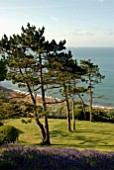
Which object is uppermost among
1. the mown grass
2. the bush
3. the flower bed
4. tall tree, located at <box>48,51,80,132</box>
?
tall tree, located at <box>48,51,80,132</box>

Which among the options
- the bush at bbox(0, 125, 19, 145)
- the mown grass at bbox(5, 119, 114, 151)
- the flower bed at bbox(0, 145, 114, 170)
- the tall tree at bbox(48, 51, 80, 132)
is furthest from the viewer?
the mown grass at bbox(5, 119, 114, 151)

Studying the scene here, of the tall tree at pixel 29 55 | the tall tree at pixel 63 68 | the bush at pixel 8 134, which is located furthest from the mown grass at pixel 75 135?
the tall tree at pixel 63 68

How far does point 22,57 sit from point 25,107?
3242 millimetres

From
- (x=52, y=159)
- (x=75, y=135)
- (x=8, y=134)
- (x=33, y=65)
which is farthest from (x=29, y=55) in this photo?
(x=52, y=159)

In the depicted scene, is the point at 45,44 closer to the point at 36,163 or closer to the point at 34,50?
the point at 34,50

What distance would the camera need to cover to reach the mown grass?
65.7 ft

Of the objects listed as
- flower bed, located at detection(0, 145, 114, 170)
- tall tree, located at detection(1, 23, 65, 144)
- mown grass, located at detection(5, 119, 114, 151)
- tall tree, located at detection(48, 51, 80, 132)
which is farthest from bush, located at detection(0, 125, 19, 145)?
flower bed, located at detection(0, 145, 114, 170)

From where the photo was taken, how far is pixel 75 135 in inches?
917

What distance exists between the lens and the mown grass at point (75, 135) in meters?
20.0

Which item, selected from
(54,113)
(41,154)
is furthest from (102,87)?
(41,154)

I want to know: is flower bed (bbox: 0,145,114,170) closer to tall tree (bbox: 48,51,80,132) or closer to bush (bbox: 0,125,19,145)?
tall tree (bbox: 48,51,80,132)

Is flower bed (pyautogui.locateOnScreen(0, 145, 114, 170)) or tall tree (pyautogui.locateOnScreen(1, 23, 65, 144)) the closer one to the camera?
flower bed (pyautogui.locateOnScreen(0, 145, 114, 170))

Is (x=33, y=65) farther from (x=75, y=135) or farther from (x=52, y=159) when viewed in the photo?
(x=52, y=159)

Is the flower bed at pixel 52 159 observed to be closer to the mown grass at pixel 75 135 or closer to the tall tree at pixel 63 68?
the tall tree at pixel 63 68
